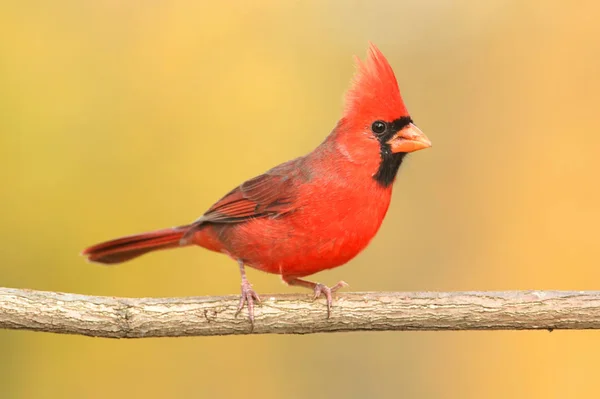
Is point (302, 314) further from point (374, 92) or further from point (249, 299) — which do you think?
point (374, 92)

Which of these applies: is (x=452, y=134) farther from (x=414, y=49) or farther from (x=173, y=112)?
(x=173, y=112)

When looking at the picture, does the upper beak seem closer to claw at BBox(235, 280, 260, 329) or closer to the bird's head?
the bird's head

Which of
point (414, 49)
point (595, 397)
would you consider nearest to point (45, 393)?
point (595, 397)

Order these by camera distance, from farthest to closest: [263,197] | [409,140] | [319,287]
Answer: [263,197] < [409,140] < [319,287]

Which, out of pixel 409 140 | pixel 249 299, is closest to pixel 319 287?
pixel 249 299

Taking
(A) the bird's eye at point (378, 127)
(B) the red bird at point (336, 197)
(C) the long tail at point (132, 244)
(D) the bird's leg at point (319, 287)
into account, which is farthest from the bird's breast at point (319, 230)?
(C) the long tail at point (132, 244)

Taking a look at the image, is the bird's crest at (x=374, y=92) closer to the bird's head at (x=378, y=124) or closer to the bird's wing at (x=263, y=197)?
the bird's head at (x=378, y=124)

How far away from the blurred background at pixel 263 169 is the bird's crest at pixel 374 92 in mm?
1855

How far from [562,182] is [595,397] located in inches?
66.9

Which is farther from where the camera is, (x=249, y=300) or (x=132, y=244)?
(x=132, y=244)

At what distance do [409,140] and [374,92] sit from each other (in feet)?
0.87

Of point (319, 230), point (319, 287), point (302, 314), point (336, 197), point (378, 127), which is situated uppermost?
point (378, 127)

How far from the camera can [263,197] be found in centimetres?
409

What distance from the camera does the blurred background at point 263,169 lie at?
520 cm
